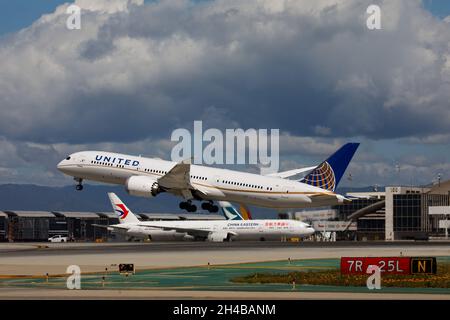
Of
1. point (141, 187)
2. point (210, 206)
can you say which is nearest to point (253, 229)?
point (210, 206)

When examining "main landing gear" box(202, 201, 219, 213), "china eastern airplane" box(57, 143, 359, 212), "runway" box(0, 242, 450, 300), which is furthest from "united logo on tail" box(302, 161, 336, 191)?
"runway" box(0, 242, 450, 300)

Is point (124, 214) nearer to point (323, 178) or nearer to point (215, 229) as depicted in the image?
point (215, 229)

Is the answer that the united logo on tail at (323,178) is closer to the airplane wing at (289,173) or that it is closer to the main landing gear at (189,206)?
the airplane wing at (289,173)

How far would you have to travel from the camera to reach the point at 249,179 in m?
127

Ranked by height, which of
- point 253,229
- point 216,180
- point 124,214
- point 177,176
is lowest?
point 253,229

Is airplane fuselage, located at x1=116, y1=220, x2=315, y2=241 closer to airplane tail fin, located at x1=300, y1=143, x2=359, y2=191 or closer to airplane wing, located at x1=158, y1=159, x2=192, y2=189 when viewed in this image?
airplane tail fin, located at x1=300, y1=143, x2=359, y2=191

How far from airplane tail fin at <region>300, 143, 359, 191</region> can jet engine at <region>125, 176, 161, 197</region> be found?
23123 mm

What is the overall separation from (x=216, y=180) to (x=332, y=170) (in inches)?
823

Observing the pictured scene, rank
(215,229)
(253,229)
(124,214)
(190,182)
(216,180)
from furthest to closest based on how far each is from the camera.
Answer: (124,214) → (215,229) → (253,229) → (190,182) → (216,180)

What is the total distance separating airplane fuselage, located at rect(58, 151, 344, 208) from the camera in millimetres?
126000

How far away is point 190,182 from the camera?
130 metres

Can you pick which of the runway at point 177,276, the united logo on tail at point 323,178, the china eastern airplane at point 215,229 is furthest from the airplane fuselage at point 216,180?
the china eastern airplane at point 215,229
